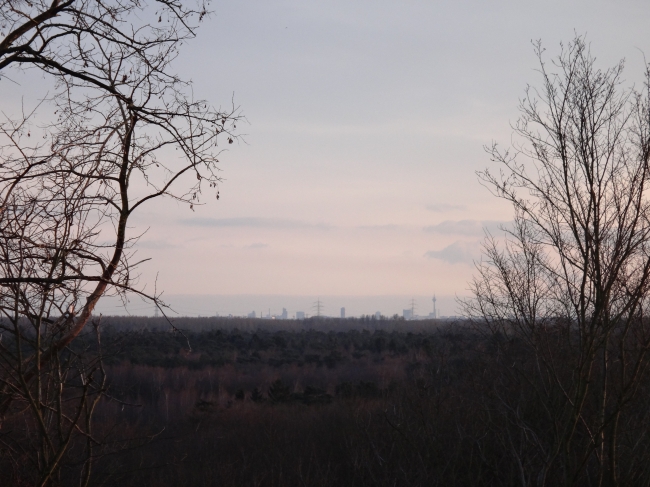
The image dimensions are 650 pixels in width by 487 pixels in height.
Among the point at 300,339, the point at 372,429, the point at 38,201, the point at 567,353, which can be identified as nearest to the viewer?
the point at 38,201

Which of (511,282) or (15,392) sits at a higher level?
(511,282)

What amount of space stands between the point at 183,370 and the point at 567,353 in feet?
79.2

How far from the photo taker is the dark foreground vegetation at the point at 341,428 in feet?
31.6

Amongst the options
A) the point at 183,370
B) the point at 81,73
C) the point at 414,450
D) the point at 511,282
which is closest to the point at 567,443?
the point at 511,282

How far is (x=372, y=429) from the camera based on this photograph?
1697 centimetres

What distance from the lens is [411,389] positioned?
58.9ft

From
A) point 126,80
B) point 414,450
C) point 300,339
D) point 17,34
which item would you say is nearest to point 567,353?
point 414,450

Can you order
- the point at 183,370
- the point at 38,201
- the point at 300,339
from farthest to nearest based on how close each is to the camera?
the point at 300,339 → the point at 183,370 → the point at 38,201

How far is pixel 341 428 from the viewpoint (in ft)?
61.7

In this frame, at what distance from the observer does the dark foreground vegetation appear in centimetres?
962

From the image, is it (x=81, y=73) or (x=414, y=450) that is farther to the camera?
(x=414, y=450)

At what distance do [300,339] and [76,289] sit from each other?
155 ft

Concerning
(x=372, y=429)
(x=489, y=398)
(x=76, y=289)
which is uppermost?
(x=76, y=289)

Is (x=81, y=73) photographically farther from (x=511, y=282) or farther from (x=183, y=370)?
(x=183, y=370)
